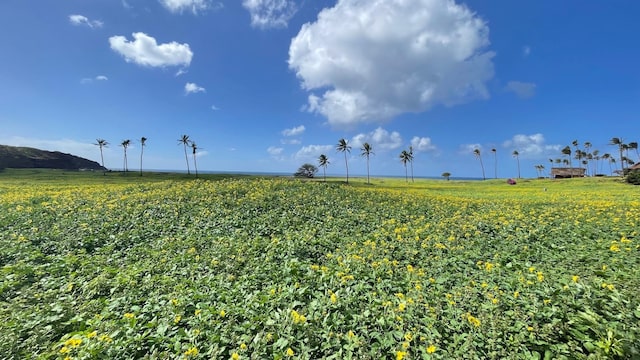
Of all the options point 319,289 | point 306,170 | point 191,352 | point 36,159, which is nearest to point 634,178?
point 319,289

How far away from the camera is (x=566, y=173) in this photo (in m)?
88.3

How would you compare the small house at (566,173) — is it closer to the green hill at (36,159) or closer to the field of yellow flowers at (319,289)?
the field of yellow flowers at (319,289)

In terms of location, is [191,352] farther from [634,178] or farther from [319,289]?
[634,178]

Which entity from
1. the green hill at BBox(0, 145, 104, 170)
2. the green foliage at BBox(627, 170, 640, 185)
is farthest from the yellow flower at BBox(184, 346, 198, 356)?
the green hill at BBox(0, 145, 104, 170)

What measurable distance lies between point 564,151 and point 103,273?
139390 mm

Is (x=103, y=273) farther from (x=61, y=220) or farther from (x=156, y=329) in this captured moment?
(x=61, y=220)

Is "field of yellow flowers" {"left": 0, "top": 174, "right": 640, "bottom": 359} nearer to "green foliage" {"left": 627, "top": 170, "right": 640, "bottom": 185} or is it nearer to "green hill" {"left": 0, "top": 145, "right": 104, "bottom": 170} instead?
"green foliage" {"left": 627, "top": 170, "right": 640, "bottom": 185}

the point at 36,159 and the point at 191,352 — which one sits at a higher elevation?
the point at 36,159

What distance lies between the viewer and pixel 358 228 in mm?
10664

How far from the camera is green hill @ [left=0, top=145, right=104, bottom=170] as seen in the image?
106069mm

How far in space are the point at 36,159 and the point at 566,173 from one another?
18423 centimetres

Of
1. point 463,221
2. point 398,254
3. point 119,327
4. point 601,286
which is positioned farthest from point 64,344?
point 463,221

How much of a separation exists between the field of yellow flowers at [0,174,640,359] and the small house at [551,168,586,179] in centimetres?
9772

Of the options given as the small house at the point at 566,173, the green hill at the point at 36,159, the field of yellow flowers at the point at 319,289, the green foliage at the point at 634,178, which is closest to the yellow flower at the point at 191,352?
the field of yellow flowers at the point at 319,289
